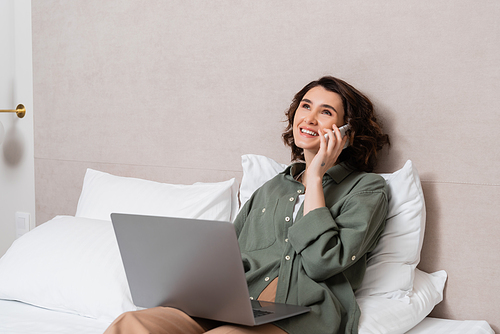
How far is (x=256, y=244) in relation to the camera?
1438 millimetres

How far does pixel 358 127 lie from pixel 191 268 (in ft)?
2.43

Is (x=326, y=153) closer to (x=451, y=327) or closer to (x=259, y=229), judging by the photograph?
(x=259, y=229)

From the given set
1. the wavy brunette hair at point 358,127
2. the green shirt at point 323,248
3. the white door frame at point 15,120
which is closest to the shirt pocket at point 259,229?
the green shirt at point 323,248

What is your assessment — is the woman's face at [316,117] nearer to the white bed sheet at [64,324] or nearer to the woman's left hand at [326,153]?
the woman's left hand at [326,153]

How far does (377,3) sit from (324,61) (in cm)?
26

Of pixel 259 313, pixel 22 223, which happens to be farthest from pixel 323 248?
pixel 22 223

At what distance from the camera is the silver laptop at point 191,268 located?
0.99 metres

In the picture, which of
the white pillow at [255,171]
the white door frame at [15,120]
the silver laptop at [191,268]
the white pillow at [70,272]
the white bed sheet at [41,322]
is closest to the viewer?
the silver laptop at [191,268]

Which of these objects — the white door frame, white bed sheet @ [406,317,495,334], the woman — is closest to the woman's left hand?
the woman

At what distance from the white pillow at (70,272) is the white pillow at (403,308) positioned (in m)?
0.67

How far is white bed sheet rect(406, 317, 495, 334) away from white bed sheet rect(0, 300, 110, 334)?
2.97ft

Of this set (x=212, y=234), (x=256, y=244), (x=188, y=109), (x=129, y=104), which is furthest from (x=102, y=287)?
(x=129, y=104)

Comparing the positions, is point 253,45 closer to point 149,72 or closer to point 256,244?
point 149,72

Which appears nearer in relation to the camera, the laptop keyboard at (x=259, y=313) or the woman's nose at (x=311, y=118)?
the laptop keyboard at (x=259, y=313)
